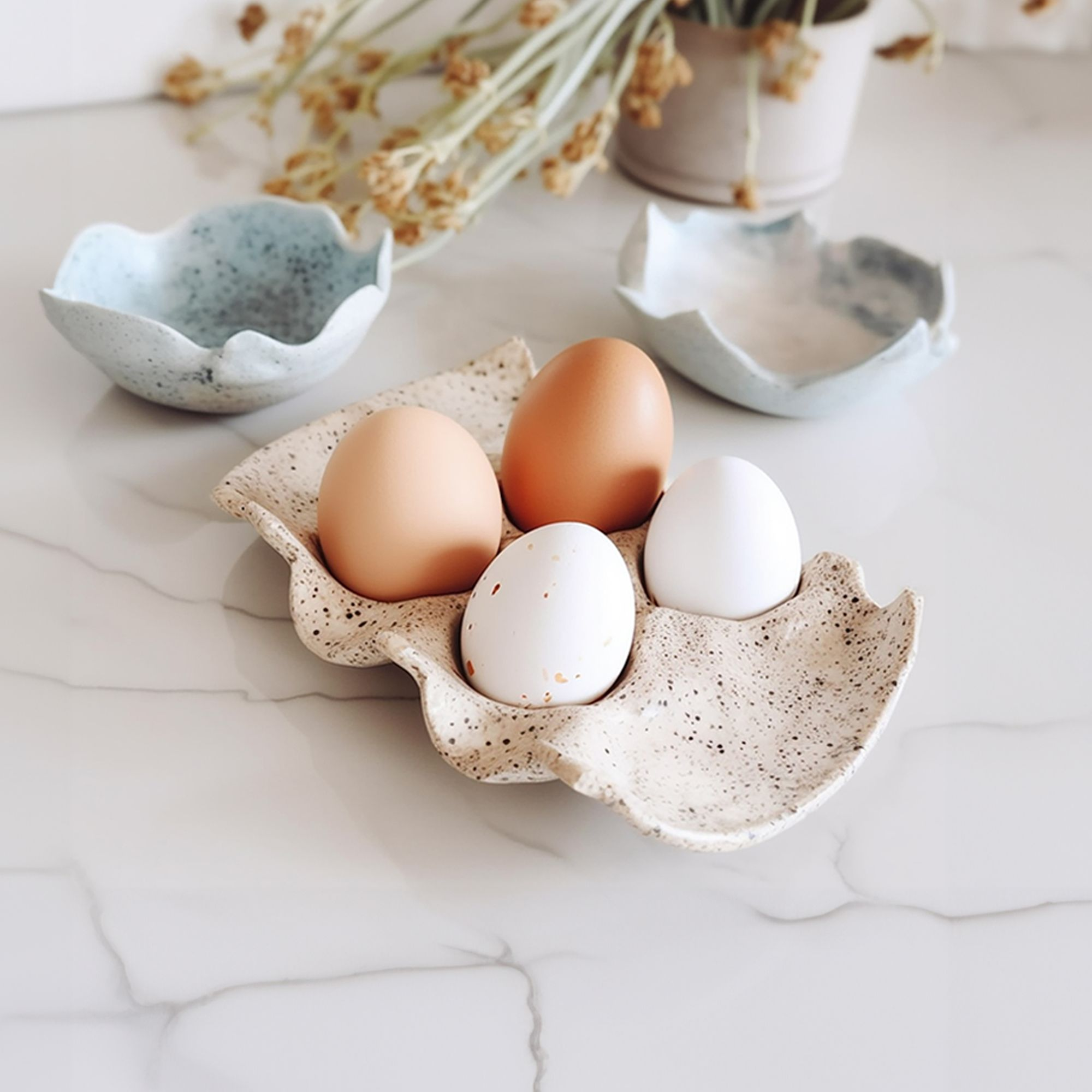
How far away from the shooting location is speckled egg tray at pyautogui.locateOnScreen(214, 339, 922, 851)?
51cm

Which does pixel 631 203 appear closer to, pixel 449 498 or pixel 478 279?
pixel 478 279

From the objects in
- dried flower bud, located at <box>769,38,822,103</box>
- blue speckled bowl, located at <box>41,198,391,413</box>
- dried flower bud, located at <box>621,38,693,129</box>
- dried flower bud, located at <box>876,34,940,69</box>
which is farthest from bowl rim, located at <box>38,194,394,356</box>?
dried flower bud, located at <box>876,34,940,69</box>

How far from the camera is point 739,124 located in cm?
102

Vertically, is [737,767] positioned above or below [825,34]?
below

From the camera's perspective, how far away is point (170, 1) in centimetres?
110

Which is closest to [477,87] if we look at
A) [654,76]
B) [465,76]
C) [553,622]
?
[465,76]

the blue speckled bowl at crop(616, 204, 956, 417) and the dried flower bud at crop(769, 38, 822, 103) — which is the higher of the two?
the dried flower bud at crop(769, 38, 822, 103)

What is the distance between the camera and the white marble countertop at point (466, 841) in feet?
1.55

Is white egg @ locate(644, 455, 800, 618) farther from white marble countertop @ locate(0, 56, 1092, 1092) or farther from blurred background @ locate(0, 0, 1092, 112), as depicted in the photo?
blurred background @ locate(0, 0, 1092, 112)

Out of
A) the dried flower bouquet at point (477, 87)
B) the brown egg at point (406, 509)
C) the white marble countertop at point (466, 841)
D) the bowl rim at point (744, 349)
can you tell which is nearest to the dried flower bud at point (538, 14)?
the dried flower bouquet at point (477, 87)

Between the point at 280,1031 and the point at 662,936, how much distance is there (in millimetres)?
154

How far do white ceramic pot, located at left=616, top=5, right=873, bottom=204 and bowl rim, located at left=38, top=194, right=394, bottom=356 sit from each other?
0.32 meters

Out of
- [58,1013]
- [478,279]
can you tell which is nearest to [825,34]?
[478,279]

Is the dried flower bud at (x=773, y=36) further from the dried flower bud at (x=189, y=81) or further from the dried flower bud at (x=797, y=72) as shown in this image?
the dried flower bud at (x=189, y=81)
